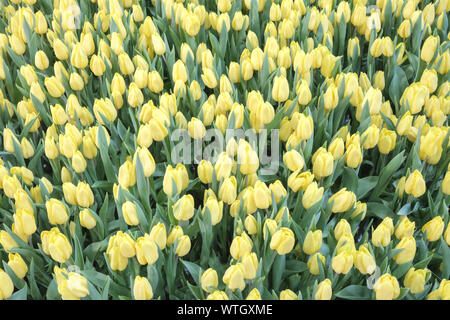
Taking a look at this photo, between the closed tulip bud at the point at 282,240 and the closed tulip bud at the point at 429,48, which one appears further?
the closed tulip bud at the point at 429,48

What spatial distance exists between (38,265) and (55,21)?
35.4 inches

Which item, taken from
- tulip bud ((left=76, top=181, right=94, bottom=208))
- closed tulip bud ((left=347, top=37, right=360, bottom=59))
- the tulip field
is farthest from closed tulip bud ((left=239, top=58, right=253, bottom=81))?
tulip bud ((left=76, top=181, right=94, bottom=208))

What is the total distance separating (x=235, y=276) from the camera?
88 centimetres

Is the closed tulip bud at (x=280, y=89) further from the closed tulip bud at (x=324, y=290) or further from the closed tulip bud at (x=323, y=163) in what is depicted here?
the closed tulip bud at (x=324, y=290)

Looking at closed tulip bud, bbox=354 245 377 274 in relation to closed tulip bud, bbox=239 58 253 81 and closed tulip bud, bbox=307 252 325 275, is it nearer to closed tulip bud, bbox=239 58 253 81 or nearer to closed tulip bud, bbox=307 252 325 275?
closed tulip bud, bbox=307 252 325 275

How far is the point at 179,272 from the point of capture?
3.50 feet

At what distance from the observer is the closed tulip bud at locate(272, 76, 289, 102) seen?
1.26 meters

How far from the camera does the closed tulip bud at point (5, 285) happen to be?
36.0 inches

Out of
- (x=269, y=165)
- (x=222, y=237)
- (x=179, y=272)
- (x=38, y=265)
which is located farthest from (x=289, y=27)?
(x=38, y=265)

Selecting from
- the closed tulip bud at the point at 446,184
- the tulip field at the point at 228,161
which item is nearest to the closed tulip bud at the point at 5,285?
the tulip field at the point at 228,161

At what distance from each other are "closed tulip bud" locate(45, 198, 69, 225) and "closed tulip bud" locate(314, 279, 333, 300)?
1.69ft

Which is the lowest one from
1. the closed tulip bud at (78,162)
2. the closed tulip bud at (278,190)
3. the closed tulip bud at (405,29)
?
the closed tulip bud at (278,190)

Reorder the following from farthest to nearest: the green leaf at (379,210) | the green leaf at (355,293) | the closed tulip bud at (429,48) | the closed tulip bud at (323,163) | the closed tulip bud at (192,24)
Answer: the closed tulip bud at (192,24)
the closed tulip bud at (429,48)
the green leaf at (379,210)
the closed tulip bud at (323,163)
the green leaf at (355,293)

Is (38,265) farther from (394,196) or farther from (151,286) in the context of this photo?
(394,196)
